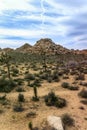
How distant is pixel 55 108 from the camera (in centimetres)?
2339

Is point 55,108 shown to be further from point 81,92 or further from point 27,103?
point 81,92

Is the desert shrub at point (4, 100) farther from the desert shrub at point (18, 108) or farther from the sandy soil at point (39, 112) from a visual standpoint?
the desert shrub at point (18, 108)

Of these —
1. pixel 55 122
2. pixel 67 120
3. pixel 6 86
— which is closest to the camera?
pixel 55 122

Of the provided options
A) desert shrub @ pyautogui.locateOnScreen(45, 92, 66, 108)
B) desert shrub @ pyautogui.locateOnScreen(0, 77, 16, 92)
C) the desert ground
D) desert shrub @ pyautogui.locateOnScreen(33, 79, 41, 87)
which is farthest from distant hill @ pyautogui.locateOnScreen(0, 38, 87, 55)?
desert shrub @ pyautogui.locateOnScreen(45, 92, 66, 108)

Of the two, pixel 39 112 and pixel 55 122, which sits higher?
pixel 39 112

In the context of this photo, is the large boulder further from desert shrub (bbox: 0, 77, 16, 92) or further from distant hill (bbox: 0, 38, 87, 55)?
distant hill (bbox: 0, 38, 87, 55)

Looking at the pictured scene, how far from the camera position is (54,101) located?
24.7 meters

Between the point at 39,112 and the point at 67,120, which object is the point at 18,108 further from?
the point at 67,120

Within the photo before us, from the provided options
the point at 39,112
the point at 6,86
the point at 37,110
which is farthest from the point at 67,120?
the point at 6,86

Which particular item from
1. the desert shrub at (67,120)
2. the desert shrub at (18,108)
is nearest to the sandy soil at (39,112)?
the desert shrub at (18,108)

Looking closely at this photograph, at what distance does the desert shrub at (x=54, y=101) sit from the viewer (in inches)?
942

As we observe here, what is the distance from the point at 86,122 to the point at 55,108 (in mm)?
2927

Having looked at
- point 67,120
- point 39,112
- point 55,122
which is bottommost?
point 67,120

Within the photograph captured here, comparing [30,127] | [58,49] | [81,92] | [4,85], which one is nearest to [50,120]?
[30,127]
